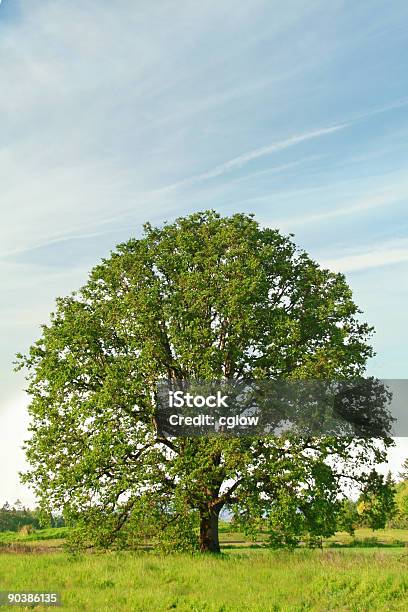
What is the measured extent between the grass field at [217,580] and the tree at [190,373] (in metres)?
1.82

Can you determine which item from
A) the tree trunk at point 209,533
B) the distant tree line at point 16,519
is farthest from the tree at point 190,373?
the distant tree line at point 16,519

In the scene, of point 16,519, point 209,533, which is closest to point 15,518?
point 16,519

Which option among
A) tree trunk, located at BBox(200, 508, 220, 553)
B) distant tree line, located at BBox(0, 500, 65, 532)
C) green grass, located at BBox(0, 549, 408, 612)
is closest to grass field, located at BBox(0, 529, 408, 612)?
green grass, located at BBox(0, 549, 408, 612)

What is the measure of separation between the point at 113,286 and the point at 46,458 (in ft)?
29.2

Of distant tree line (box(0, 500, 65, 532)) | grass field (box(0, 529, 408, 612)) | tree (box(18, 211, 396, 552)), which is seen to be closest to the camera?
grass field (box(0, 529, 408, 612))

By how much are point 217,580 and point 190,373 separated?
32.9 ft

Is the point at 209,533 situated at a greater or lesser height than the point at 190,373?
lesser

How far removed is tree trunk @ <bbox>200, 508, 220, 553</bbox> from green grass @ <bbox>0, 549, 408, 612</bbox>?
7.29 feet

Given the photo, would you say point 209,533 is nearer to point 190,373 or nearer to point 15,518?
point 190,373

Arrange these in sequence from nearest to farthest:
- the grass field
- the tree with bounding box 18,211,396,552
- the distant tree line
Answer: the grass field, the tree with bounding box 18,211,396,552, the distant tree line

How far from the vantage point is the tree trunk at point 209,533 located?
31.5 metres

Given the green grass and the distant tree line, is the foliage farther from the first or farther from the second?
the green grass

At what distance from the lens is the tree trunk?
31.5m

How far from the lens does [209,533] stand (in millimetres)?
31625
